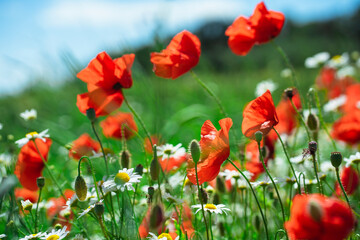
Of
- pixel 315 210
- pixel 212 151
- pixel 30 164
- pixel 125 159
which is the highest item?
pixel 315 210

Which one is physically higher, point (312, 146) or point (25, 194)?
point (312, 146)

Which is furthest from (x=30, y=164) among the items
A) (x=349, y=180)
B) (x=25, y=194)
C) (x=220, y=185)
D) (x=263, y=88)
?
(x=263, y=88)

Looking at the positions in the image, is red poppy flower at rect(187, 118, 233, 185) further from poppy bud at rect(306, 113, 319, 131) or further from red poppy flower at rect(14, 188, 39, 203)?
red poppy flower at rect(14, 188, 39, 203)

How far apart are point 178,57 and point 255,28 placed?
0.34 metres

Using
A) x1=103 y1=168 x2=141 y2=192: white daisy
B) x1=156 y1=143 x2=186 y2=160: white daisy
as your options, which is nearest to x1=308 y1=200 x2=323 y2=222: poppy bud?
x1=103 y1=168 x2=141 y2=192: white daisy

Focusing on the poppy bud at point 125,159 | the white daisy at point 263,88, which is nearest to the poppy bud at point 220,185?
the poppy bud at point 125,159

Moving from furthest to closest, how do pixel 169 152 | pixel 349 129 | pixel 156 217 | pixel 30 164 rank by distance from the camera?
pixel 349 129 < pixel 30 164 < pixel 169 152 < pixel 156 217

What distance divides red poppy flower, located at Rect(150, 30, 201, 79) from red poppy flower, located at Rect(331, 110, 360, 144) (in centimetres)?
63

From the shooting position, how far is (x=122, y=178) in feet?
3.27

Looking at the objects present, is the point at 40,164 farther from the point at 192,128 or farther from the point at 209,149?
the point at 192,128

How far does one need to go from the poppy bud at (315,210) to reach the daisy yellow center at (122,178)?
52 centimetres

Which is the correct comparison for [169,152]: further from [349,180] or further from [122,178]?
[349,180]

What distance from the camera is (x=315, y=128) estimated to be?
1.20 meters

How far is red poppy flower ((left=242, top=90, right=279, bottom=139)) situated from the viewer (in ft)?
3.13
